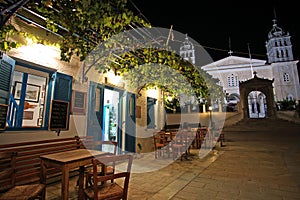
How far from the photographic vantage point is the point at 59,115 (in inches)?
152

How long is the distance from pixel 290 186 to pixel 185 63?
4140 millimetres

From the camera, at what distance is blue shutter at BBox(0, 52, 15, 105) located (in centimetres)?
278

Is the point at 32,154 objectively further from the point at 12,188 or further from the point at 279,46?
the point at 279,46

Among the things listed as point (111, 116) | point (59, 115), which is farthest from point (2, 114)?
point (111, 116)

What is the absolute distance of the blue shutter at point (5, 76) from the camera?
278 cm

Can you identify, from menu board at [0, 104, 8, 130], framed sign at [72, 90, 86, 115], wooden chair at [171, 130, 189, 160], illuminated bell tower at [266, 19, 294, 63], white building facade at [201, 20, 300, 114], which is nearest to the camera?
menu board at [0, 104, 8, 130]

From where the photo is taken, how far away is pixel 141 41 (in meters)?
4.74

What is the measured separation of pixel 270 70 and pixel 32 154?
37.6m

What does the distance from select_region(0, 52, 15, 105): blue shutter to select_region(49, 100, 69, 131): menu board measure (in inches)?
35.5

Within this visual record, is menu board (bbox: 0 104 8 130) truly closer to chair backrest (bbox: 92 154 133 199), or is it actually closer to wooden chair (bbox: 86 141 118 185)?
wooden chair (bbox: 86 141 118 185)

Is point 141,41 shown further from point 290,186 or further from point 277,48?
point 277,48

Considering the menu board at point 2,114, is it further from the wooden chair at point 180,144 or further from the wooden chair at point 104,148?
the wooden chair at point 180,144

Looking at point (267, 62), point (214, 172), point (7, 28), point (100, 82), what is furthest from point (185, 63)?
point (267, 62)

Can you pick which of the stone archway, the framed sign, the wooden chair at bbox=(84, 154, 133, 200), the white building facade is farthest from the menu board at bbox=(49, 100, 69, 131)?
the white building facade
